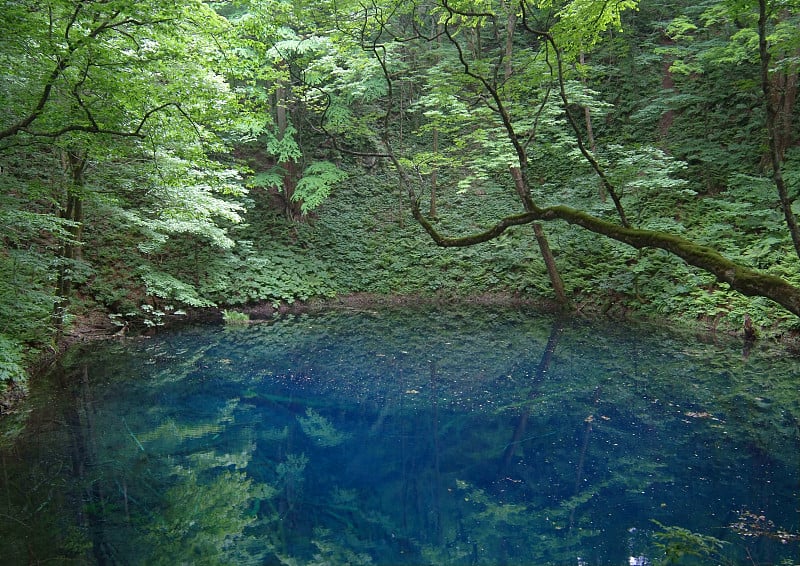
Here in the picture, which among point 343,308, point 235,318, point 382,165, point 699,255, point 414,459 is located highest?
point 382,165

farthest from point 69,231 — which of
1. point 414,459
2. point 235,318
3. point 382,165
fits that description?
point 382,165

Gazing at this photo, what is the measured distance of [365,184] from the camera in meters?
19.8

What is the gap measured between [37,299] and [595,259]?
40.7 ft

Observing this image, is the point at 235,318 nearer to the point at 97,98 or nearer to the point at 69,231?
the point at 69,231

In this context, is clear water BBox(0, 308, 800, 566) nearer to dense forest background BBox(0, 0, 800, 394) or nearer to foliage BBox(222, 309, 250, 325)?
dense forest background BBox(0, 0, 800, 394)

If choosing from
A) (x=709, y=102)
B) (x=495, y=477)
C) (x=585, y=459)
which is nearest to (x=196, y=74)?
(x=495, y=477)

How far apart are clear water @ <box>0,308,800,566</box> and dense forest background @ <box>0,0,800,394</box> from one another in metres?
1.77

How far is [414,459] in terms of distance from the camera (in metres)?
5.56

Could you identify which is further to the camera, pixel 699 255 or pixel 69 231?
pixel 69 231

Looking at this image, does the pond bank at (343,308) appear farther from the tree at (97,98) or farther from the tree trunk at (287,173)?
the tree trunk at (287,173)

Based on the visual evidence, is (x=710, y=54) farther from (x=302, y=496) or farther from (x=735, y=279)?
(x=302, y=496)

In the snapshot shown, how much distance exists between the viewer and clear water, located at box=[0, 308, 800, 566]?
3.95m

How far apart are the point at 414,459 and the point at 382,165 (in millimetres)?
16228

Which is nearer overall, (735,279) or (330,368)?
(735,279)
